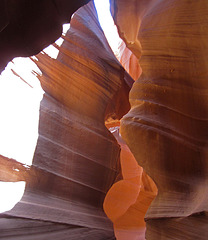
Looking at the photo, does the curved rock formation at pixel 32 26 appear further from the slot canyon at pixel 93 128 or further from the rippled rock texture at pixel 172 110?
the rippled rock texture at pixel 172 110

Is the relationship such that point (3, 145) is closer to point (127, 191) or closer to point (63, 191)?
point (63, 191)

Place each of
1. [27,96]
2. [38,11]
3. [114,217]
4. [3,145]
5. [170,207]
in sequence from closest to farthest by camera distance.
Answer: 1. [38,11]
2. [170,207]
3. [3,145]
4. [27,96]
5. [114,217]

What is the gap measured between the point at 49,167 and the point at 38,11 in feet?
6.56

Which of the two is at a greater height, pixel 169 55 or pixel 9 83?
pixel 169 55

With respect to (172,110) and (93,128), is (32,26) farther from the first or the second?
(93,128)

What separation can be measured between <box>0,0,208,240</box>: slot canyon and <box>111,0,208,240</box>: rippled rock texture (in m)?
0.01

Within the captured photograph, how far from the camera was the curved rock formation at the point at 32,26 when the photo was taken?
1.61m

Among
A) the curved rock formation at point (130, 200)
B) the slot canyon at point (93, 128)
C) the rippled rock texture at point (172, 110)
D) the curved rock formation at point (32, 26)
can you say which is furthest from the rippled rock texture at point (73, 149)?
the curved rock formation at point (130, 200)

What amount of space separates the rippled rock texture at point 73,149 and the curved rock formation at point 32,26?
1.55 metres

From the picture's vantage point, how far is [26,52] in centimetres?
182

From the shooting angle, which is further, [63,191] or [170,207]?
[63,191]

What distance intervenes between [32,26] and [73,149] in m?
2.14

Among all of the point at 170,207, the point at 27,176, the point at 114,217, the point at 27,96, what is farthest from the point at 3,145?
the point at 114,217

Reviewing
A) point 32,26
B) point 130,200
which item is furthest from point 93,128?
point 130,200
